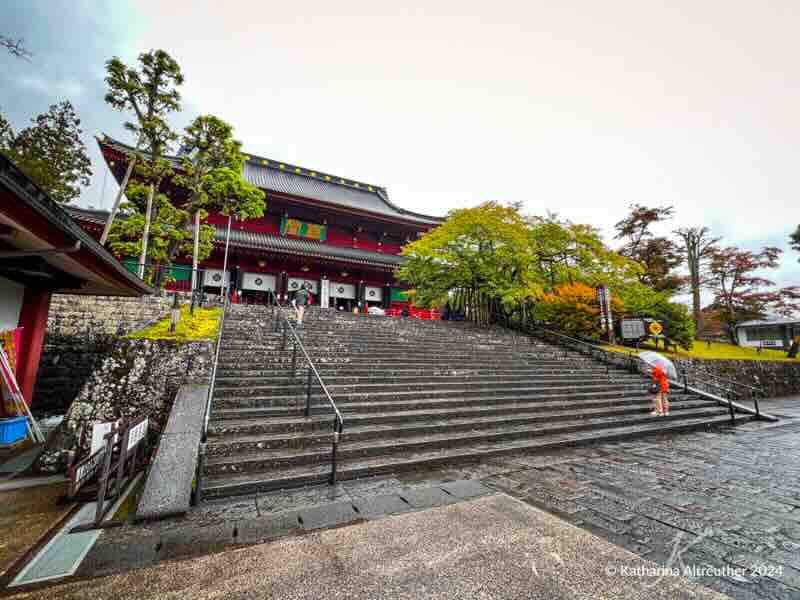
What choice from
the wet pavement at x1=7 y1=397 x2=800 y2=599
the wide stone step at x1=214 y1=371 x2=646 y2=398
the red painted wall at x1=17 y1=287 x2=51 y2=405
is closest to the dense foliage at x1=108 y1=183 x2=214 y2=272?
the red painted wall at x1=17 y1=287 x2=51 y2=405

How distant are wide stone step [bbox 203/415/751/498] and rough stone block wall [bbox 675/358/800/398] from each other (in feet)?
31.3

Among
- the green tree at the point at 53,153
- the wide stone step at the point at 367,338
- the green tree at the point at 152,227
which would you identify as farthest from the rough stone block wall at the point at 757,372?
the green tree at the point at 53,153

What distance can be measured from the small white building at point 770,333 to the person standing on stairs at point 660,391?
3095cm

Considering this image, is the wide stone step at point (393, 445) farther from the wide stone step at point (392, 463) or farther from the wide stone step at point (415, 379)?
the wide stone step at point (415, 379)

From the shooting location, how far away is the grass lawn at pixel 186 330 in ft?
19.3

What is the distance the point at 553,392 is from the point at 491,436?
12.3ft

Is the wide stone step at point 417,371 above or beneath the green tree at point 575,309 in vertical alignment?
beneath

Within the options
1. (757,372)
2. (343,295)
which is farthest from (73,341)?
(757,372)

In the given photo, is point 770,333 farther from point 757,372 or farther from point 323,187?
point 323,187

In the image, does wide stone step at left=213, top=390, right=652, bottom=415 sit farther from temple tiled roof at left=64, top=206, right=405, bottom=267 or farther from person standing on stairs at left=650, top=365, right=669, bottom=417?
temple tiled roof at left=64, top=206, right=405, bottom=267

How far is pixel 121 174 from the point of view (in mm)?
15906

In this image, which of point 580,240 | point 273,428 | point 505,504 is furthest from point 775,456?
point 580,240

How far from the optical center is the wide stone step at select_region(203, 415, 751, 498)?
4.14 meters

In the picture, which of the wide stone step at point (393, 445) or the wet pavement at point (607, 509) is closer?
the wet pavement at point (607, 509)
